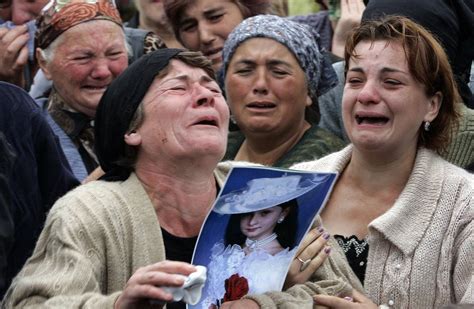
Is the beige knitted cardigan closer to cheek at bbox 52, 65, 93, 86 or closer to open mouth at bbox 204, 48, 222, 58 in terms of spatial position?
cheek at bbox 52, 65, 93, 86

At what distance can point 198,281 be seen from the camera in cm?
359

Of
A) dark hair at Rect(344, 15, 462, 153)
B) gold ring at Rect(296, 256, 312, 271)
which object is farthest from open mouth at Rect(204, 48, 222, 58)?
gold ring at Rect(296, 256, 312, 271)

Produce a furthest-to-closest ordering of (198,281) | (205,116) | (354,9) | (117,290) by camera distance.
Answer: (354,9)
(205,116)
(117,290)
(198,281)

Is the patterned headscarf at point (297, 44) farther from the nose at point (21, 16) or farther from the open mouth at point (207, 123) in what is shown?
the open mouth at point (207, 123)

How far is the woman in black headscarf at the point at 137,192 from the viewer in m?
4.05

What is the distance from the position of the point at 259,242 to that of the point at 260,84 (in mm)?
1944

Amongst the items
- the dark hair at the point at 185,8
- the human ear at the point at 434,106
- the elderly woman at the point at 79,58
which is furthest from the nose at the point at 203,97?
the dark hair at the point at 185,8

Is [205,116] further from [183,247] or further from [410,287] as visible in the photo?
[410,287]

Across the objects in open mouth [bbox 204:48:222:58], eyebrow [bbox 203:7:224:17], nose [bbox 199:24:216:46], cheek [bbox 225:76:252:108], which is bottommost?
open mouth [bbox 204:48:222:58]

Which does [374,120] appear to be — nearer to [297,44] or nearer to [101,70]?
[297,44]

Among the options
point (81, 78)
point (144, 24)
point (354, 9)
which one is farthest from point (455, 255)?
point (144, 24)

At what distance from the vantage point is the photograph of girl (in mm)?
3873

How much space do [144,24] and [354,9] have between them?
137 cm

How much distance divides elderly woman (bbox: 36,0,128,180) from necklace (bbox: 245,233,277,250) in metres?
2.07
